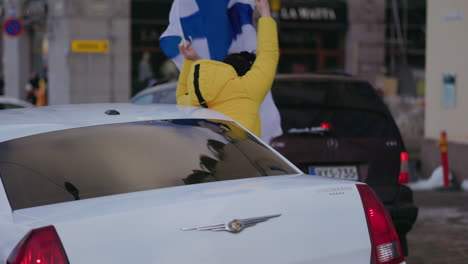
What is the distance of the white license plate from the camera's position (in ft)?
25.3

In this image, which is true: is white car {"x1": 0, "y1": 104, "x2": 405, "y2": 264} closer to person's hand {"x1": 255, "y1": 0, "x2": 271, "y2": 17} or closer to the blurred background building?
person's hand {"x1": 255, "y1": 0, "x2": 271, "y2": 17}

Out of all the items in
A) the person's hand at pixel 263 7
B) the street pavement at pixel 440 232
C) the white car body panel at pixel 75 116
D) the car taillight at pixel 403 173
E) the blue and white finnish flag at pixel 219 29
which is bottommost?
the street pavement at pixel 440 232

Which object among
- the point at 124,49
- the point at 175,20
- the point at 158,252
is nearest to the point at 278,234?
the point at 158,252

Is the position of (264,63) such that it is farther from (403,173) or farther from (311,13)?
(311,13)

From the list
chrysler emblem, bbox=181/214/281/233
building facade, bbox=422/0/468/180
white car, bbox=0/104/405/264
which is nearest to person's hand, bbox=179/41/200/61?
white car, bbox=0/104/405/264

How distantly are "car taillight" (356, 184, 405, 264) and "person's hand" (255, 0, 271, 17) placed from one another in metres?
2.40

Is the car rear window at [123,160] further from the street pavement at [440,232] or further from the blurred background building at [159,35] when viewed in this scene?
the blurred background building at [159,35]

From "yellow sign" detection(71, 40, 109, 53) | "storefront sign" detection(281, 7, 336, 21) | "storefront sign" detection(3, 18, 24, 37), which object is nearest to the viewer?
"storefront sign" detection(3, 18, 24, 37)

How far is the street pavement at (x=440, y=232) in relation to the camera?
8195mm

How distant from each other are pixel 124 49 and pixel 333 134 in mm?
21574

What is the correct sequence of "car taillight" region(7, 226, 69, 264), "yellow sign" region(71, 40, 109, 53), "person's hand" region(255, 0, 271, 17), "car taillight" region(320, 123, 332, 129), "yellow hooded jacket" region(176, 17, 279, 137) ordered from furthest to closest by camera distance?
"yellow sign" region(71, 40, 109, 53) → "car taillight" region(320, 123, 332, 129) → "person's hand" region(255, 0, 271, 17) → "yellow hooded jacket" region(176, 17, 279, 137) → "car taillight" region(7, 226, 69, 264)

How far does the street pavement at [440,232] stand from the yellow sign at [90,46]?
17.4 metres

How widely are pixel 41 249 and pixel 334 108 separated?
4.92 metres

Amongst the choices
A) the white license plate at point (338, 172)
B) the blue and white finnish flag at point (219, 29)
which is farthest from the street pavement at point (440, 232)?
the blue and white finnish flag at point (219, 29)
